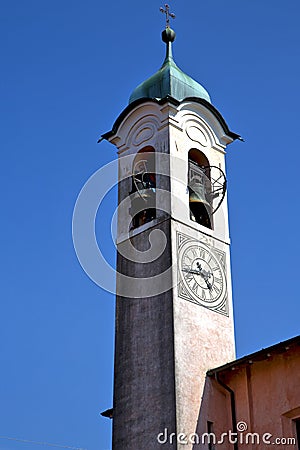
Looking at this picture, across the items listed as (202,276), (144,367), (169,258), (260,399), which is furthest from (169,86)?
(260,399)

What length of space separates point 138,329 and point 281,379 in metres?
2.90

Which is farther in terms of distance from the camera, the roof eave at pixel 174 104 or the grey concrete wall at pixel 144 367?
the roof eave at pixel 174 104

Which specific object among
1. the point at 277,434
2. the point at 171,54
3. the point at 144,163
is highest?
the point at 171,54

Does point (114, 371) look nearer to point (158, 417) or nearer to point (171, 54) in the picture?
point (158, 417)

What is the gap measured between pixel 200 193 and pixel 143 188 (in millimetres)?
1152

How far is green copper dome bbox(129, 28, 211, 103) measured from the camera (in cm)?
1900

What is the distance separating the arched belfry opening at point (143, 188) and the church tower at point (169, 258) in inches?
0.8

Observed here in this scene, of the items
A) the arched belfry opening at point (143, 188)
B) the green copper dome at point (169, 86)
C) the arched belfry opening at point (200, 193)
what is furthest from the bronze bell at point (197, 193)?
the green copper dome at point (169, 86)

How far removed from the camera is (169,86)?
746 inches

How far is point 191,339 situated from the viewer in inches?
643

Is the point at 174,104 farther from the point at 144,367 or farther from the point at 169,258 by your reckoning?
the point at 144,367

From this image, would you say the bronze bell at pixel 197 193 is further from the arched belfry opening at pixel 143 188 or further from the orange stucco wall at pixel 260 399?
the orange stucco wall at pixel 260 399

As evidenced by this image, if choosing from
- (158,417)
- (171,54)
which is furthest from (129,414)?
(171,54)

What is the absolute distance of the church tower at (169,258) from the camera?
52.3 ft
